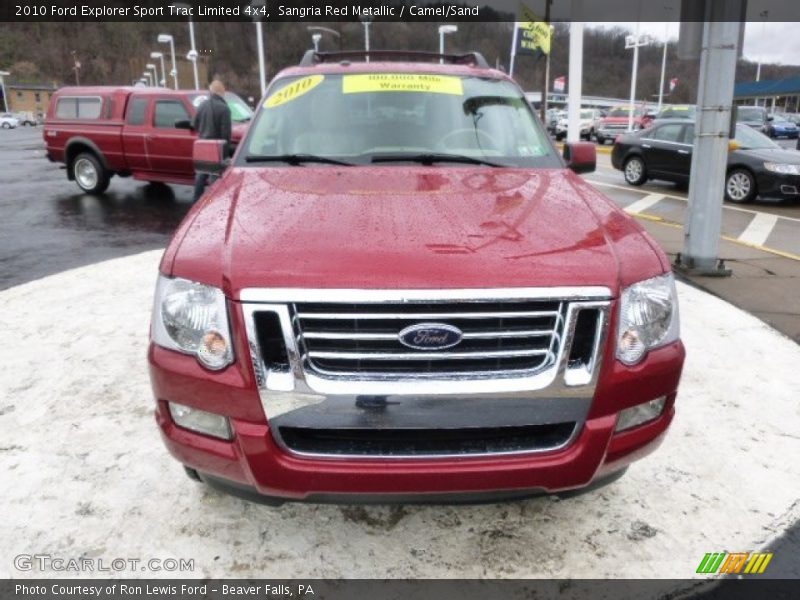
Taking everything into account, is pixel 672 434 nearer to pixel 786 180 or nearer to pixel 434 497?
pixel 434 497

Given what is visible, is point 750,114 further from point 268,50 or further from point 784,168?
point 268,50

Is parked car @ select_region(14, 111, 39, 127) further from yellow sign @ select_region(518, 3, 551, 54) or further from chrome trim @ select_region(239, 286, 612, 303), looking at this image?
chrome trim @ select_region(239, 286, 612, 303)

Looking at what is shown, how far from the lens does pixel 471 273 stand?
2.01 meters

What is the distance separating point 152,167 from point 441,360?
10308mm

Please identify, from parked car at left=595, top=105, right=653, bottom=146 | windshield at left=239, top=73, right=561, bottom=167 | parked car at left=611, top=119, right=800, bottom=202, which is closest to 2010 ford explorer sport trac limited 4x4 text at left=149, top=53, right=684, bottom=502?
windshield at left=239, top=73, right=561, bottom=167

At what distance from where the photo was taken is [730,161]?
37.9ft

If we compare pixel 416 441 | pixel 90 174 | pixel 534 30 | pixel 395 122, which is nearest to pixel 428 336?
pixel 416 441

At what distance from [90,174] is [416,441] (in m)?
11.7

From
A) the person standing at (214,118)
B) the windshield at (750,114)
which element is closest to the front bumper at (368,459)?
the person standing at (214,118)

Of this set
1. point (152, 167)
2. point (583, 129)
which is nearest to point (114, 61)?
point (583, 129)

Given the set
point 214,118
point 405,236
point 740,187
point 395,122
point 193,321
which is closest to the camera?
point 193,321

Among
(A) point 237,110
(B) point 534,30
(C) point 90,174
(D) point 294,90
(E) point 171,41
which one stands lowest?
(C) point 90,174

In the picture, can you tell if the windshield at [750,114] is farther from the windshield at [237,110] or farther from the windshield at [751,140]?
the windshield at [237,110]

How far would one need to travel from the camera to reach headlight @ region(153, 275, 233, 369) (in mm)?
2061
